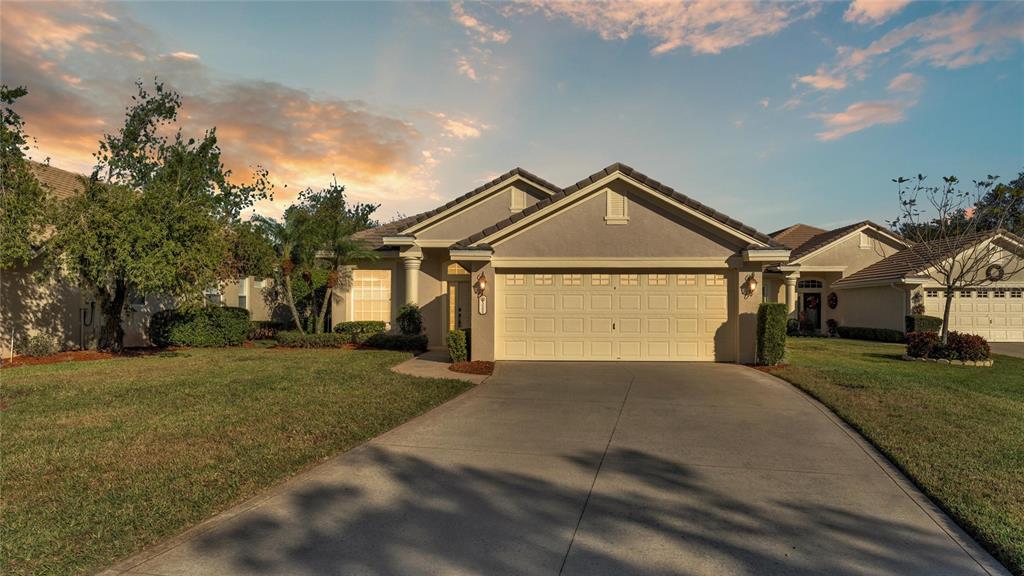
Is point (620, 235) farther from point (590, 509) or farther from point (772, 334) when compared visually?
point (590, 509)

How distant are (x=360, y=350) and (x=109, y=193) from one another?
7.71m

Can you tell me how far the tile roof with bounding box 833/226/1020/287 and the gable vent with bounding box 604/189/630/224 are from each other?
39.5ft

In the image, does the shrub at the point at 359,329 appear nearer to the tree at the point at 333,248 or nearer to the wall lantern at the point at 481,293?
the tree at the point at 333,248

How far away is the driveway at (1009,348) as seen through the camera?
1666 cm

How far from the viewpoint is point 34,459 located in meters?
5.60

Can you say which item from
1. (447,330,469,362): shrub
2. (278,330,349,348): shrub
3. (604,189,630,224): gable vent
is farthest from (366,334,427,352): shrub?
(604,189,630,224): gable vent

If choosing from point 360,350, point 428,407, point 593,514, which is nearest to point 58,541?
point 593,514

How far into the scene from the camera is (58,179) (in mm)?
17141

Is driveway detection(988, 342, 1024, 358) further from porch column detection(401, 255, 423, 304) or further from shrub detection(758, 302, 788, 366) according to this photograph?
porch column detection(401, 255, 423, 304)

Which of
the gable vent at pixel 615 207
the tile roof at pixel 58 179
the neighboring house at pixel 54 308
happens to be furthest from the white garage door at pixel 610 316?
the tile roof at pixel 58 179

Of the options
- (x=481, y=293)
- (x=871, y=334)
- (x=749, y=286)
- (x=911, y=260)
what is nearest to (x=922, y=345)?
(x=749, y=286)

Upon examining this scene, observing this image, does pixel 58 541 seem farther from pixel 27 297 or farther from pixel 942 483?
pixel 27 297

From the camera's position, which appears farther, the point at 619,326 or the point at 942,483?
the point at 619,326

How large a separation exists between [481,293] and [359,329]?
20.2 ft
